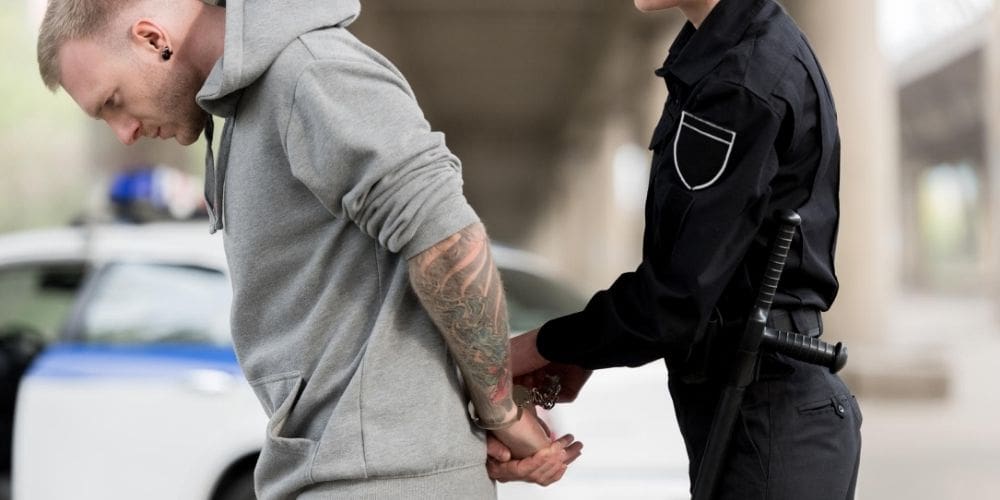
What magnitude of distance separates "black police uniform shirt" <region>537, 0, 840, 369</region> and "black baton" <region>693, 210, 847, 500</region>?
0.05 metres

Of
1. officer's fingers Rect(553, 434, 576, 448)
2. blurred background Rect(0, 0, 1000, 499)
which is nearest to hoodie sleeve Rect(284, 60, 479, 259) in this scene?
officer's fingers Rect(553, 434, 576, 448)

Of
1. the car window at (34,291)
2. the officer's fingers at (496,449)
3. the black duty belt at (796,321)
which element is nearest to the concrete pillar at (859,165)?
the car window at (34,291)

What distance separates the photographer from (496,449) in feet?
6.98

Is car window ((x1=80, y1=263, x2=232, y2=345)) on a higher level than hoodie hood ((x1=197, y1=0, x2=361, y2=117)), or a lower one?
lower

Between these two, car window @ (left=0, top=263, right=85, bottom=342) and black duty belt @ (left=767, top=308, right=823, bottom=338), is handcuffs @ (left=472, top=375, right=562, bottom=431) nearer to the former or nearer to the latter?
black duty belt @ (left=767, top=308, right=823, bottom=338)

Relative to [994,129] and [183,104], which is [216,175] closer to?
[183,104]

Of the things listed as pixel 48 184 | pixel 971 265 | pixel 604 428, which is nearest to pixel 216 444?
pixel 604 428

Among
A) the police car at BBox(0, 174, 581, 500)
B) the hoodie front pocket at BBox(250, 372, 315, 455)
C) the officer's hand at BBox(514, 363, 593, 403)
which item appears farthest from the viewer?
the police car at BBox(0, 174, 581, 500)

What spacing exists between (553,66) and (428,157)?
30.4 m

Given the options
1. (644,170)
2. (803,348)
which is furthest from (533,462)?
(644,170)

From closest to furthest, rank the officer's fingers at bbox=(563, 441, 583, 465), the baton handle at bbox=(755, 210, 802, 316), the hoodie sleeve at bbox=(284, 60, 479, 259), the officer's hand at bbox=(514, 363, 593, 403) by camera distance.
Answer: the hoodie sleeve at bbox=(284, 60, 479, 259), the baton handle at bbox=(755, 210, 802, 316), the officer's fingers at bbox=(563, 441, 583, 465), the officer's hand at bbox=(514, 363, 593, 403)

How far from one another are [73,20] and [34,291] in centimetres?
416

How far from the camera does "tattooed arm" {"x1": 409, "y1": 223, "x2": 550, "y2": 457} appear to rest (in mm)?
1918

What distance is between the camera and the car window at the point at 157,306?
5.23 m
